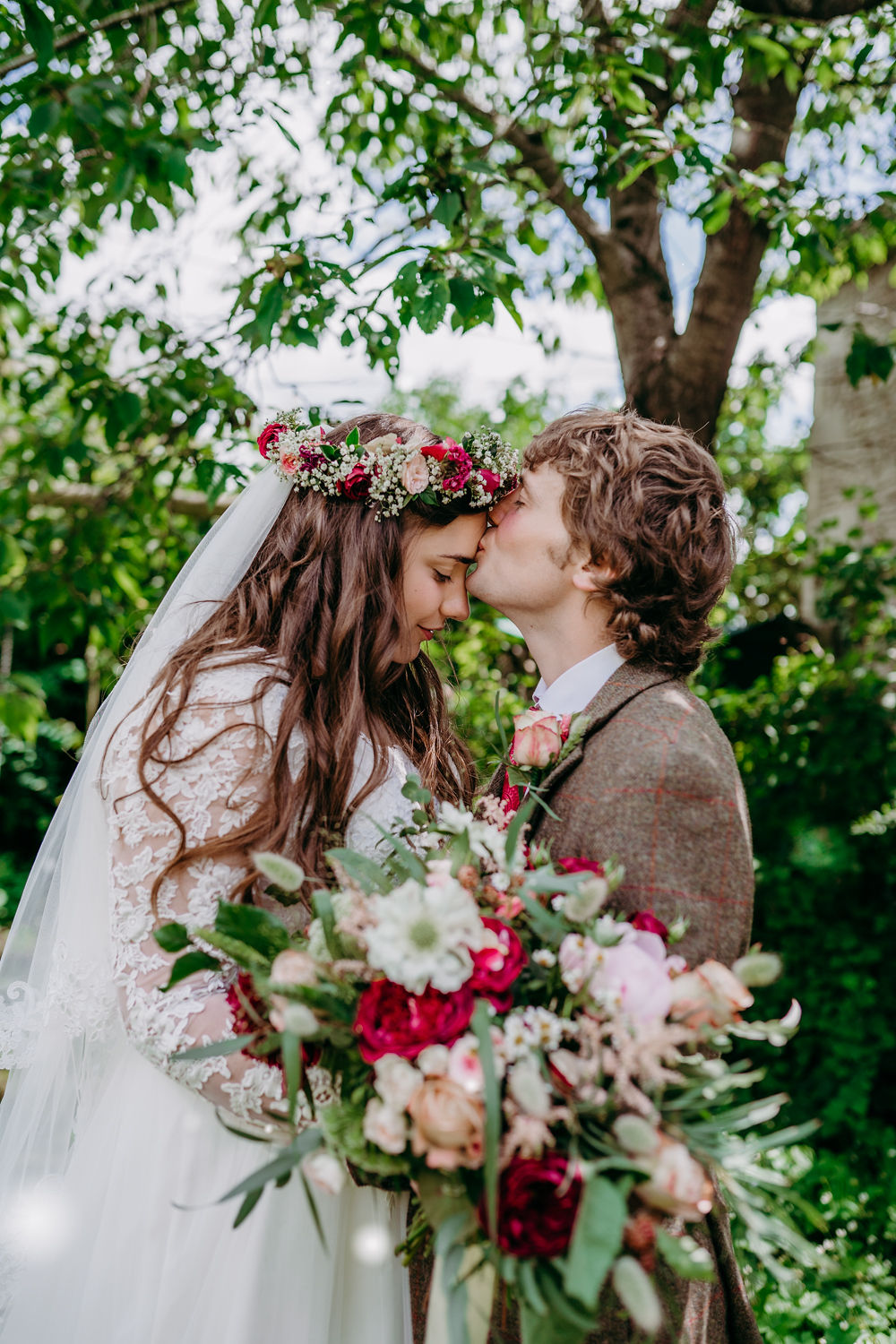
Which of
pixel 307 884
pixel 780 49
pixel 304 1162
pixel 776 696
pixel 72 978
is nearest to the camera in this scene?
pixel 304 1162

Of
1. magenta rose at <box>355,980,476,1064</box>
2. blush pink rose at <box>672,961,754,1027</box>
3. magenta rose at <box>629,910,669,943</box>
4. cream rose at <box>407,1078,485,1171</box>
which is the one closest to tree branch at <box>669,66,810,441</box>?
magenta rose at <box>629,910,669,943</box>

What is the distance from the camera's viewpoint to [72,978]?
1.89 meters

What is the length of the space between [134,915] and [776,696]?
351 centimetres

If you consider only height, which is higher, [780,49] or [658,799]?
[780,49]

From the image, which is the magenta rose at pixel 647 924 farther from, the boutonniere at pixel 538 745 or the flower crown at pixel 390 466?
the flower crown at pixel 390 466

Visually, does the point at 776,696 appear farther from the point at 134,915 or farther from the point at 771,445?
the point at 771,445

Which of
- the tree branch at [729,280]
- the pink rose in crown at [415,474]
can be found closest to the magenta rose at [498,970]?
the pink rose in crown at [415,474]

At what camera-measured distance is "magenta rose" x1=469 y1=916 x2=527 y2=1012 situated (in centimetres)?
117

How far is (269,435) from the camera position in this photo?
221 centimetres

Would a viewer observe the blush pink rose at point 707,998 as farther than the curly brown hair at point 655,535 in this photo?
No

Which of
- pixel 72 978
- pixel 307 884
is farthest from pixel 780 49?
pixel 72 978

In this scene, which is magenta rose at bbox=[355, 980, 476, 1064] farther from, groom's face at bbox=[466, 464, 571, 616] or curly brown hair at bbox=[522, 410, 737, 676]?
groom's face at bbox=[466, 464, 571, 616]

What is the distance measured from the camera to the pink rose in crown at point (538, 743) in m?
1.69

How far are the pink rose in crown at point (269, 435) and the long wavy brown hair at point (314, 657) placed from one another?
0.13 metres
